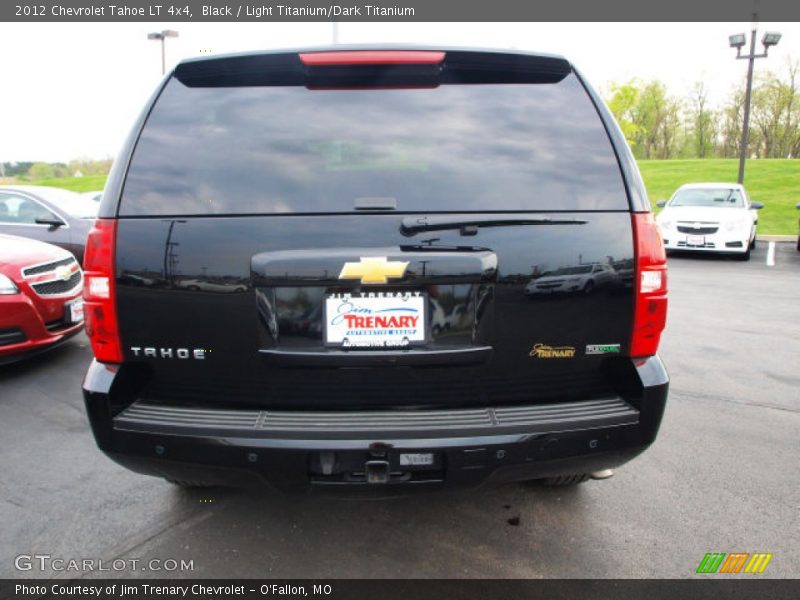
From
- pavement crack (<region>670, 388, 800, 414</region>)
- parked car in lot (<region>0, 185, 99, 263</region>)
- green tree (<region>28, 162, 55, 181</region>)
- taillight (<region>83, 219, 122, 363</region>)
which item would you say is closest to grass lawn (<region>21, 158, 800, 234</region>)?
green tree (<region>28, 162, 55, 181</region>)

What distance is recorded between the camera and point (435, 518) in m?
2.61

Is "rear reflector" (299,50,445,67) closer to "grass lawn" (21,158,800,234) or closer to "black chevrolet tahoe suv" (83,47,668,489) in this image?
"black chevrolet tahoe suv" (83,47,668,489)

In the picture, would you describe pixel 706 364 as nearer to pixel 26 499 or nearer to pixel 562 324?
pixel 562 324

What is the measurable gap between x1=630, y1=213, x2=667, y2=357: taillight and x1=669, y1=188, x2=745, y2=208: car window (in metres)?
12.9

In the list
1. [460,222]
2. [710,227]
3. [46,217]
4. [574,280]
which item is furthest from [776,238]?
[46,217]

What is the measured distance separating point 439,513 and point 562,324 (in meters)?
1.27

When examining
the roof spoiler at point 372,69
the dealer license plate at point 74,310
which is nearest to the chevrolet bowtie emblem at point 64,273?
the dealer license plate at point 74,310

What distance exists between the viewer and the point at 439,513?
8.68ft

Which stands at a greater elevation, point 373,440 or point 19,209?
point 19,209

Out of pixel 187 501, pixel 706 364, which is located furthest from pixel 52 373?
pixel 706 364

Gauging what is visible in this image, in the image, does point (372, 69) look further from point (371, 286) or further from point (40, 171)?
point (40, 171)

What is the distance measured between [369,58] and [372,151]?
38cm

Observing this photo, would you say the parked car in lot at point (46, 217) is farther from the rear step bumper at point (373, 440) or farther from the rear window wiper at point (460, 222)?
the rear window wiper at point (460, 222)
